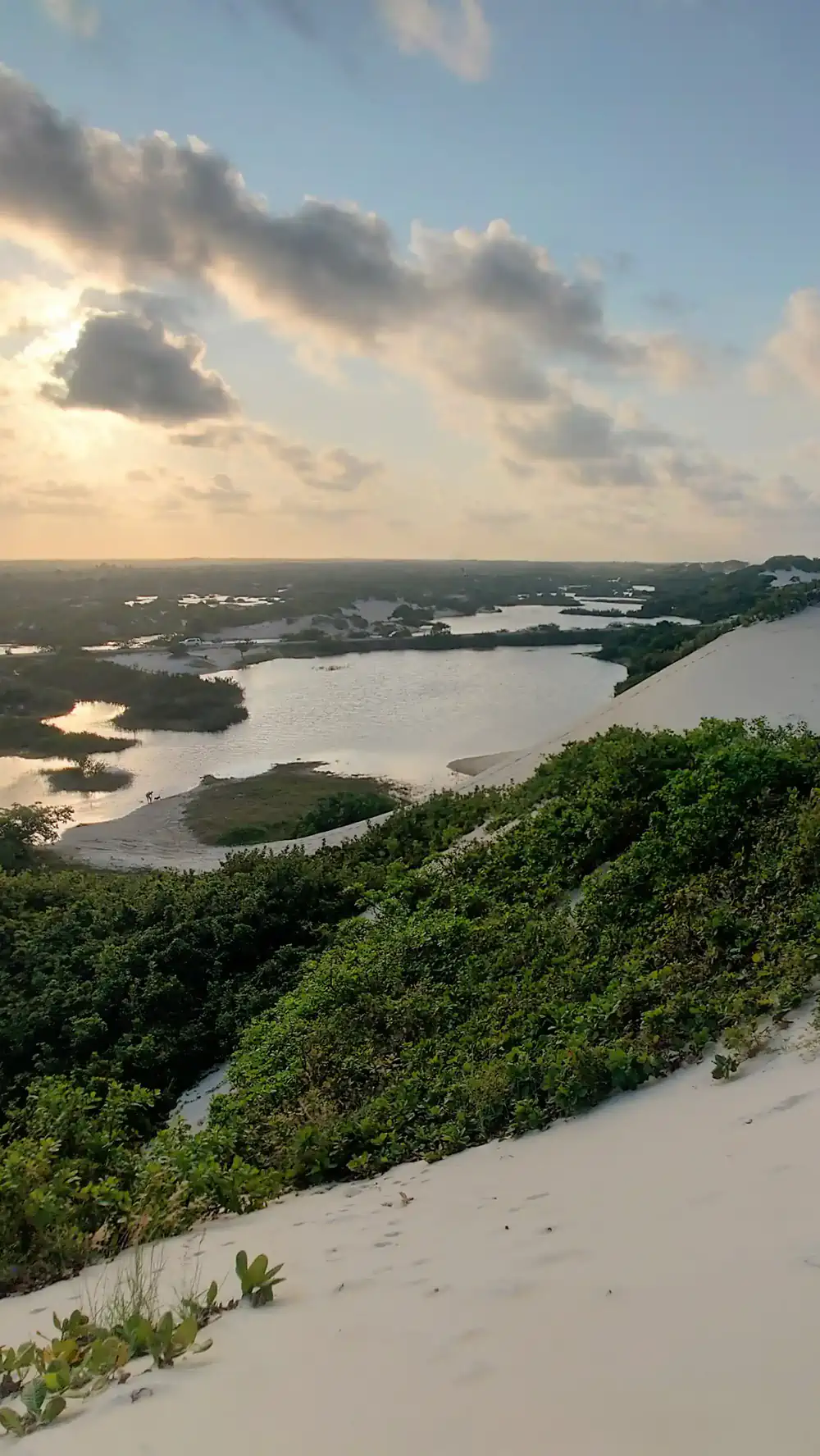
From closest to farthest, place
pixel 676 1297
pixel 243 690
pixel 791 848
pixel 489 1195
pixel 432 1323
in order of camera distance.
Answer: pixel 676 1297 < pixel 432 1323 < pixel 489 1195 < pixel 791 848 < pixel 243 690

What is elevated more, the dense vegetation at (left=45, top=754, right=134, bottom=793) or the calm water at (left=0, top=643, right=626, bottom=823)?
the calm water at (left=0, top=643, right=626, bottom=823)

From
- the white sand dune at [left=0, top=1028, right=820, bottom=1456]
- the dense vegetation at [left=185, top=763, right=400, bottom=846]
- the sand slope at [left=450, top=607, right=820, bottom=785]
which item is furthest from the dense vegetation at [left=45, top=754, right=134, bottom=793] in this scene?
the white sand dune at [left=0, top=1028, right=820, bottom=1456]

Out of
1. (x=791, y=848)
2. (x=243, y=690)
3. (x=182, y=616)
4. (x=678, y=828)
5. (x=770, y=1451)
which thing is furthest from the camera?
(x=182, y=616)

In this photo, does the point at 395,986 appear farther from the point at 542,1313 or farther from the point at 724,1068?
the point at 542,1313

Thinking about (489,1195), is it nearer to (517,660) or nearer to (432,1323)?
(432,1323)

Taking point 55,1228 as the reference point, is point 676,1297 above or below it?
above

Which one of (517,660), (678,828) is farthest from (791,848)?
(517,660)

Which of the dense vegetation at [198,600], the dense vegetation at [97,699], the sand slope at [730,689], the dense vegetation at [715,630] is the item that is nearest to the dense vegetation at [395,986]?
the sand slope at [730,689]

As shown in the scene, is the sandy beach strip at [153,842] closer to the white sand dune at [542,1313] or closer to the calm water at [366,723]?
the calm water at [366,723]

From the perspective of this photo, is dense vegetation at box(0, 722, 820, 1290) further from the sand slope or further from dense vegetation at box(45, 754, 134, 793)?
dense vegetation at box(45, 754, 134, 793)
